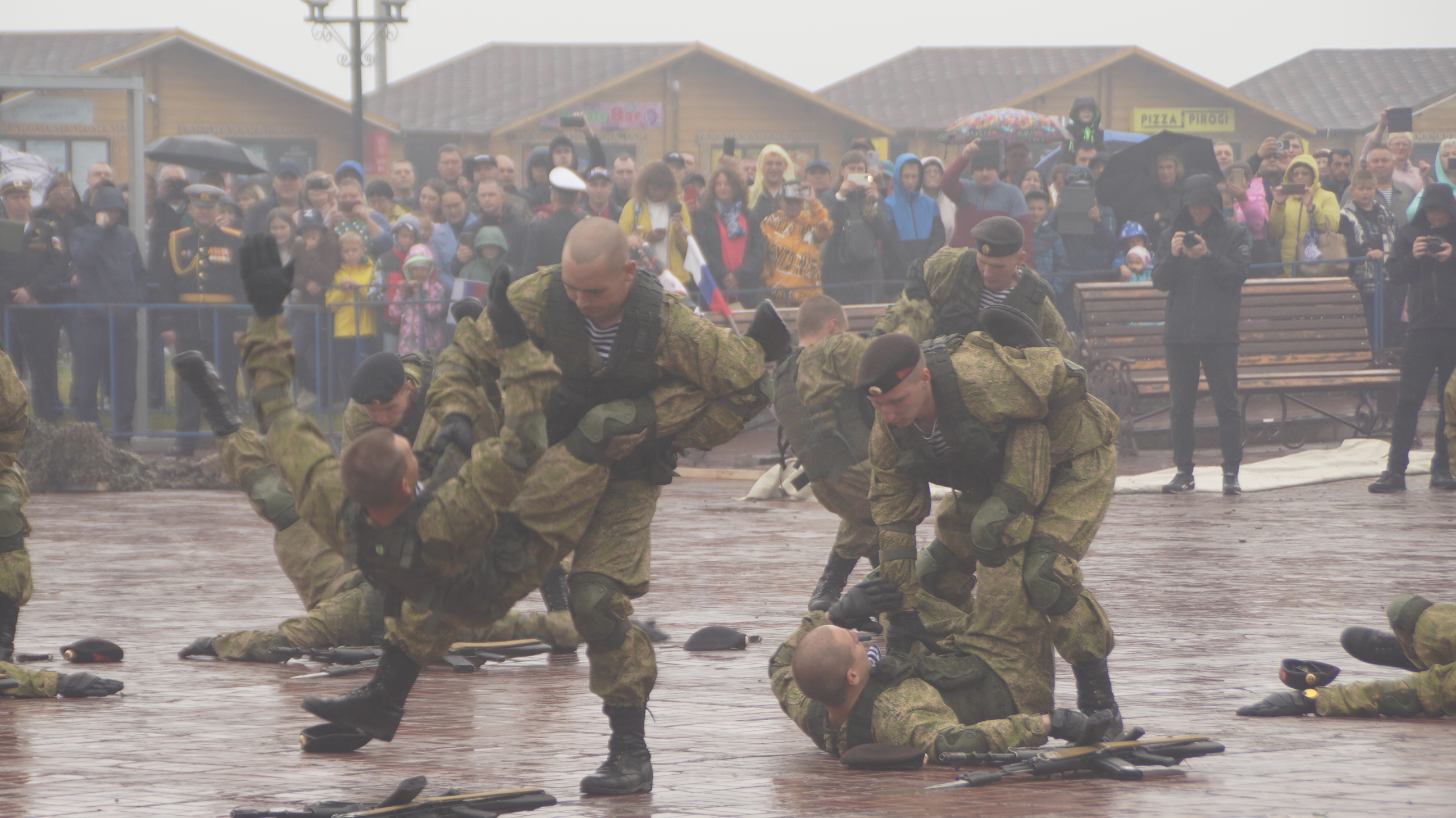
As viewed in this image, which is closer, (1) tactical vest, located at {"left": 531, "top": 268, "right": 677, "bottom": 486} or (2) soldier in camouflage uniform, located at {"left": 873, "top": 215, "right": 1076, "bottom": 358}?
(1) tactical vest, located at {"left": 531, "top": 268, "right": 677, "bottom": 486}

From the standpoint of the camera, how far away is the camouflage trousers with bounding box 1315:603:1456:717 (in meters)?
5.76

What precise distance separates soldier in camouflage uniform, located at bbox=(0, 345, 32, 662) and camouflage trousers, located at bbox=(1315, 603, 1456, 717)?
4567mm

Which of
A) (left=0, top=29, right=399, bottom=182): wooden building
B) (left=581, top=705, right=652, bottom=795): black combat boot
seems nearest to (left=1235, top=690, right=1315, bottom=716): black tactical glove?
(left=581, top=705, right=652, bottom=795): black combat boot

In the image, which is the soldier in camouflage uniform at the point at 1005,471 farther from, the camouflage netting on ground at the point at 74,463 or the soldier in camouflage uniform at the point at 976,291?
the camouflage netting on ground at the point at 74,463

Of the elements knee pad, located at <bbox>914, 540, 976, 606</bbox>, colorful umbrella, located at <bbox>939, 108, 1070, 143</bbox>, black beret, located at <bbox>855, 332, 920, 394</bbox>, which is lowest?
knee pad, located at <bbox>914, 540, 976, 606</bbox>

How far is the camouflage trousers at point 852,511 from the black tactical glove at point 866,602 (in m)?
2.66

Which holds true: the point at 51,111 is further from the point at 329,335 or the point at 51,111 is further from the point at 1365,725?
the point at 1365,725

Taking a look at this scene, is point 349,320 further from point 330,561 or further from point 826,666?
point 826,666

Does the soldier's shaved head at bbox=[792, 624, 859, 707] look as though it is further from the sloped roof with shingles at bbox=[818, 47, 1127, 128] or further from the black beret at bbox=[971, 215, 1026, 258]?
the sloped roof with shingles at bbox=[818, 47, 1127, 128]

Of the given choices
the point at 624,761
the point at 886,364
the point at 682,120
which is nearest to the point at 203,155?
the point at 886,364

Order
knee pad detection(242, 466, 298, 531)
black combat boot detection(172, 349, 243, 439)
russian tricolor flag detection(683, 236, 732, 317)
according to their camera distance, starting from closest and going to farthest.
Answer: black combat boot detection(172, 349, 243, 439), knee pad detection(242, 466, 298, 531), russian tricolor flag detection(683, 236, 732, 317)

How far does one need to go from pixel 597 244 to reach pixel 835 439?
3.61m

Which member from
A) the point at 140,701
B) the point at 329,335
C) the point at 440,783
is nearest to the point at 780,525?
the point at 329,335

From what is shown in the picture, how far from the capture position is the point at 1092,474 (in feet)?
19.0
